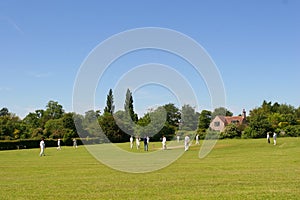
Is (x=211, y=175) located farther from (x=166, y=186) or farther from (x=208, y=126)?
(x=208, y=126)

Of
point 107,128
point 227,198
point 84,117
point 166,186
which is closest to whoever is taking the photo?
point 227,198

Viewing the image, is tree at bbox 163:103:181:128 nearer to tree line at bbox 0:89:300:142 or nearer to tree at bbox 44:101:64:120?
tree line at bbox 0:89:300:142

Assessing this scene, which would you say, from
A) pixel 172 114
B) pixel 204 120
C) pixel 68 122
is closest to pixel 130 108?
pixel 172 114

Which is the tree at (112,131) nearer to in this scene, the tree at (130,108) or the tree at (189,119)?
the tree at (130,108)

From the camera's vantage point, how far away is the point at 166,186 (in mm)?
15492

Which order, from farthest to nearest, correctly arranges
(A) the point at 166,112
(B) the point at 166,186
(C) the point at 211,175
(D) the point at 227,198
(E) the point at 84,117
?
(E) the point at 84,117, (A) the point at 166,112, (C) the point at 211,175, (B) the point at 166,186, (D) the point at 227,198

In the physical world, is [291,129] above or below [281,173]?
above

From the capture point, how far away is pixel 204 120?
100625mm

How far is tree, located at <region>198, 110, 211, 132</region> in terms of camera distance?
95550 mm

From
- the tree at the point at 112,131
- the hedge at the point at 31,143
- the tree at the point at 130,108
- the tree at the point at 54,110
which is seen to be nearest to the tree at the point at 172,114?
the tree at the point at 130,108

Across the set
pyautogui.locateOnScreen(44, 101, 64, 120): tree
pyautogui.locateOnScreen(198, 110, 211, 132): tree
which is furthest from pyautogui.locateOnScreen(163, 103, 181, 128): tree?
pyautogui.locateOnScreen(44, 101, 64, 120): tree

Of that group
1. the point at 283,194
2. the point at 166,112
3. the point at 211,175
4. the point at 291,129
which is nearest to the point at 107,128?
the point at 166,112

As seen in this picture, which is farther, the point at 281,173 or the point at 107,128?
the point at 107,128

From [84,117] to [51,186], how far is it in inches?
3521
